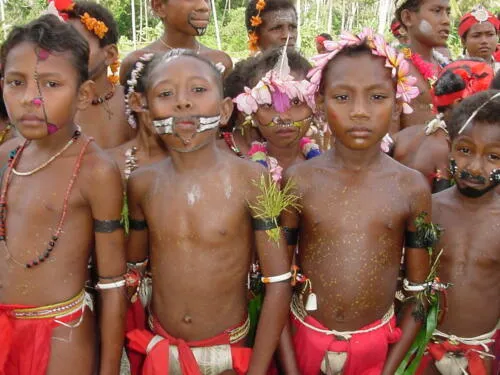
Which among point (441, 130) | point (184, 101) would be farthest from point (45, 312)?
point (441, 130)

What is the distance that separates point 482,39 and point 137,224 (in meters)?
5.37

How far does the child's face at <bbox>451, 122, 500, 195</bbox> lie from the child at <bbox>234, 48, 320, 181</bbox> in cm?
83

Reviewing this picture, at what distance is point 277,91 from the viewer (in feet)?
10.7

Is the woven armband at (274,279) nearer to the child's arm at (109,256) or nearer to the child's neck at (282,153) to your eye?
the child's arm at (109,256)

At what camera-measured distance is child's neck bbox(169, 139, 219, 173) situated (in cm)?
259

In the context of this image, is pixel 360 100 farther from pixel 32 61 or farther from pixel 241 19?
pixel 241 19

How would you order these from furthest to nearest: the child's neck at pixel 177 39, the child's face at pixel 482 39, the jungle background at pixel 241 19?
the jungle background at pixel 241 19
the child's face at pixel 482 39
the child's neck at pixel 177 39

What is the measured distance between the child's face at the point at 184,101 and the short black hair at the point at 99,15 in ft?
5.12

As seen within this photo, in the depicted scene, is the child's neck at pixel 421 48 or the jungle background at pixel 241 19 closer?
the child's neck at pixel 421 48

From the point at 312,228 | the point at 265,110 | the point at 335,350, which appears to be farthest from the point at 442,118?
the point at 335,350

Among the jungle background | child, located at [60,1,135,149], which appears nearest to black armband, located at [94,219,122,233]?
child, located at [60,1,135,149]

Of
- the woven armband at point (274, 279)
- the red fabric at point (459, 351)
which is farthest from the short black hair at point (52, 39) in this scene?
the red fabric at point (459, 351)

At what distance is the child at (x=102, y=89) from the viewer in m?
3.82

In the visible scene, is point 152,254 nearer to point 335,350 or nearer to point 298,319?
point 298,319
